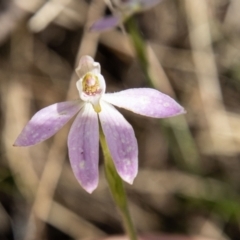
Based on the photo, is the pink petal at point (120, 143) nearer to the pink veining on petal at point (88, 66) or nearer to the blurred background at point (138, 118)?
the pink veining on petal at point (88, 66)

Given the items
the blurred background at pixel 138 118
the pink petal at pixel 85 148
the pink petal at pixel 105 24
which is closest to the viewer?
the pink petal at pixel 85 148

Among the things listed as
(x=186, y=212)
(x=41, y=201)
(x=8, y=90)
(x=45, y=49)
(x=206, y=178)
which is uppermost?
(x=45, y=49)

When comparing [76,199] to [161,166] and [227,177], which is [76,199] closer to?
[161,166]

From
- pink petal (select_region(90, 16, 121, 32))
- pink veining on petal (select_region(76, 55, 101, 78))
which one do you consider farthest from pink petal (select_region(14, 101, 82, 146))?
pink petal (select_region(90, 16, 121, 32))

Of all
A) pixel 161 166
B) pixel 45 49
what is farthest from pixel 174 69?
pixel 45 49

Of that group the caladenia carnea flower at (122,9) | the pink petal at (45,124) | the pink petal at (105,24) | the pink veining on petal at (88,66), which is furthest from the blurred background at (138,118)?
the pink petal at (45,124)

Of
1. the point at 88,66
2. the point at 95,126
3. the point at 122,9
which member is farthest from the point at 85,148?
the point at 122,9

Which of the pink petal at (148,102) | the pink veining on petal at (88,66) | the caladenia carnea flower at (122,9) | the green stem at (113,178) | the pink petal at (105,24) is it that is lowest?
the green stem at (113,178)

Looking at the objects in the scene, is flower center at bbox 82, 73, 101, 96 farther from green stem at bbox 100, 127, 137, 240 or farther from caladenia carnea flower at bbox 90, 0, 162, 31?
caladenia carnea flower at bbox 90, 0, 162, 31
